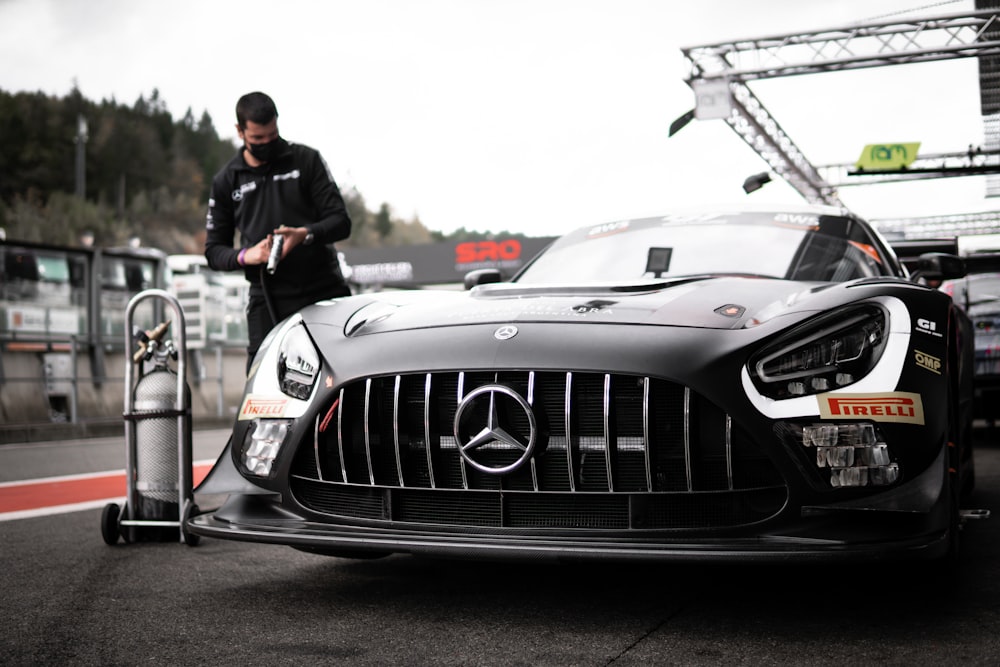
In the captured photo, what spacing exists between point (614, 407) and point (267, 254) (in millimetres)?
2177

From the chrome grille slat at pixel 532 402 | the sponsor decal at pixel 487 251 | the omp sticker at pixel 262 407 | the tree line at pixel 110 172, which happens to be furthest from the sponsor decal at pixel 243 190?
the tree line at pixel 110 172

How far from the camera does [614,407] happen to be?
8.66 ft

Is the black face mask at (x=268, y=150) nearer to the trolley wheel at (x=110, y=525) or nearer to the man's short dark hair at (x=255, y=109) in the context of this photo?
the man's short dark hair at (x=255, y=109)

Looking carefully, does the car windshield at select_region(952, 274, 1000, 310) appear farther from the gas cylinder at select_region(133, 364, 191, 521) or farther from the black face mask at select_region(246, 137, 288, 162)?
the gas cylinder at select_region(133, 364, 191, 521)

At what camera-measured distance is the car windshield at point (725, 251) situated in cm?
390

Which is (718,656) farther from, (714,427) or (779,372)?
(779,372)

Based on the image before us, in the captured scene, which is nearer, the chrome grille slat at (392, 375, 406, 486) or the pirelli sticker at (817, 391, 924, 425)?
the pirelli sticker at (817, 391, 924, 425)

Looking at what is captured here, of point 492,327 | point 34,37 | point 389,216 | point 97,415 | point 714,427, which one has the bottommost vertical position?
point 97,415

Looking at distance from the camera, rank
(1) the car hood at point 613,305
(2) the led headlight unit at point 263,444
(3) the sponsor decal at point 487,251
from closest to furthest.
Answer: (1) the car hood at point 613,305 → (2) the led headlight unit at point 263,444 → (3) the sponsor decal at point 487,251

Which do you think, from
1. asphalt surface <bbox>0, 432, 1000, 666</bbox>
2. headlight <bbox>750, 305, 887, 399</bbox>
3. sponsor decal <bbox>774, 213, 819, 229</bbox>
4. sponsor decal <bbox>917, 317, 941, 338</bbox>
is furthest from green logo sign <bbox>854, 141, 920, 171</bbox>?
headlight <bbox>750, 305, 887, 399</bbox>

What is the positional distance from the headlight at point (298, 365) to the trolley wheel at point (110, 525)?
1436 mm

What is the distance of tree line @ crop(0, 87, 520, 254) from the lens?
82250mm

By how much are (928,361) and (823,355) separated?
0.29 m

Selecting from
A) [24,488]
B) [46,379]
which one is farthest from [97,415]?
[24,488]
